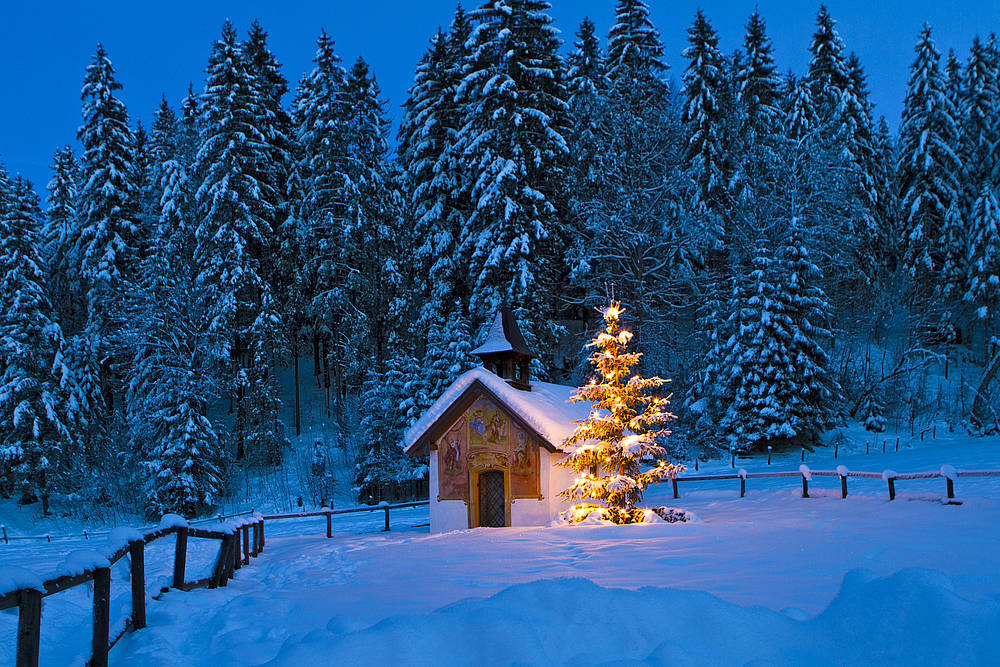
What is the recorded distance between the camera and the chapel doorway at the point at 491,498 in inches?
867

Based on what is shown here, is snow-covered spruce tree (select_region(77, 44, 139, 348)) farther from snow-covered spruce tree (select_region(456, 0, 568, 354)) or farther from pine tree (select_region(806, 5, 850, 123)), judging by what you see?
pine tree (select_region(806, 5, 850, 123))

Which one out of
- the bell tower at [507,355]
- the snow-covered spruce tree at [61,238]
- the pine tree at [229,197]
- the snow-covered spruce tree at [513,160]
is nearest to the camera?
the bell tower at [507,355]

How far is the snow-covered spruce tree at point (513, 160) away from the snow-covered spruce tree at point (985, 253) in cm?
2298

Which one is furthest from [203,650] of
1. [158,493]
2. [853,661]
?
[158,493]

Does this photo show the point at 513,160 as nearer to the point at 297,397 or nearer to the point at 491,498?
the point at 491,498

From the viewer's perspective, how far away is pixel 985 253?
38.8 meters

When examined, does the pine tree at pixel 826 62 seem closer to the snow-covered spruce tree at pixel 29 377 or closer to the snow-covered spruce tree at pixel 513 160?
the snow-covered spruce tree at pixel 513 160

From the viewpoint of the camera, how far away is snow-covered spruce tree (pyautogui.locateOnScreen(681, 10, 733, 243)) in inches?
1528

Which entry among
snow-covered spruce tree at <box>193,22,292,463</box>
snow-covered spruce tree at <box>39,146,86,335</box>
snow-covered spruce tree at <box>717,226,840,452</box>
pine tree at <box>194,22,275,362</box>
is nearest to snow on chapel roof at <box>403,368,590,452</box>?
snow-covered spruce tree at <box>717,226,840,452</box>

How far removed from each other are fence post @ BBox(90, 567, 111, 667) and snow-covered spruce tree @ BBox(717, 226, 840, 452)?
3027 cm

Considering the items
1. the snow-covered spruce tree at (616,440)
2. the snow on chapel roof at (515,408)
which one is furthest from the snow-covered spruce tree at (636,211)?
the snow-covered spruce tree at (616,440)

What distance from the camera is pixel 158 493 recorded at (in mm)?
31672

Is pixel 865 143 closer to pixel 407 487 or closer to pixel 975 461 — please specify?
pixel 975 461

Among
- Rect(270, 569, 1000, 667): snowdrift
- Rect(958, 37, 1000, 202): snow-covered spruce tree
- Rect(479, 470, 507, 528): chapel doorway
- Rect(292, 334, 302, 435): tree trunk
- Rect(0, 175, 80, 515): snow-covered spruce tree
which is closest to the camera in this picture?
Rect(270, 569, 1000, 667): snowdrift
